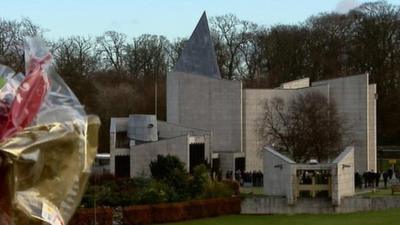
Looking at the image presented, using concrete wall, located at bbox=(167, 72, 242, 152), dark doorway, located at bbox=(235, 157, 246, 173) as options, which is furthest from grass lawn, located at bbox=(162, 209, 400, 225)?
concrete wall, located at bbox=(167, 72, 242, 152)

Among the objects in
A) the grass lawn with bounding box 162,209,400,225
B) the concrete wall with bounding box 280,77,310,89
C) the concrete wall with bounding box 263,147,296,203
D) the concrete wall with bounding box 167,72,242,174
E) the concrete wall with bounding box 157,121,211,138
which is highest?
the concrete wall with bounding box 280,77,310,89

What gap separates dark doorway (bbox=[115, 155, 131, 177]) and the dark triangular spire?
36.6ft

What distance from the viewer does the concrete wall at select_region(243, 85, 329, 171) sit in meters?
57.8

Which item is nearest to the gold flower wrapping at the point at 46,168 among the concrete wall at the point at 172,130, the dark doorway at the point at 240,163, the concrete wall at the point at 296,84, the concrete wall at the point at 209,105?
the concrete wall at the point at 172,130

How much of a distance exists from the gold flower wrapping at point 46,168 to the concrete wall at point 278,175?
29.9m

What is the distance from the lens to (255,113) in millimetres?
59656

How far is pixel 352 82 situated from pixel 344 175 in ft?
80.3

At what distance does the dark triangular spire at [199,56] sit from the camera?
59406 millimetres

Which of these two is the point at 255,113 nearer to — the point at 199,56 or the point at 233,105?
the point at 233,105

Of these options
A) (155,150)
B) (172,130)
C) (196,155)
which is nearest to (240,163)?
(172,130)

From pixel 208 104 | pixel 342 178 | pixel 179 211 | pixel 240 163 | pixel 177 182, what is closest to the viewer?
pixel 179 211

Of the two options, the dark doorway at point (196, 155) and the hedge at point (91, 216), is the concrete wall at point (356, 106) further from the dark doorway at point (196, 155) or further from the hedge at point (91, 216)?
the hedge at point (91, 216)

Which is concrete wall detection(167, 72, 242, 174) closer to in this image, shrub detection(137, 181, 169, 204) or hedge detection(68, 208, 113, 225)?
shrub detection(137, 181, 169, 204)

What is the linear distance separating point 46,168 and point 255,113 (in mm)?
56987
